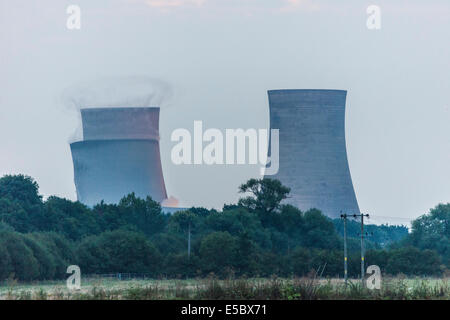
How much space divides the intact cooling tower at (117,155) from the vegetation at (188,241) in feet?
4.43

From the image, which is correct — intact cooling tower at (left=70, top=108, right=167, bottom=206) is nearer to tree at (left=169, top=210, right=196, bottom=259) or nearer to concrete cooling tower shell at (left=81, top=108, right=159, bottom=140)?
concrete cooling tower shell at (left=81, top=108, right=159, bottom=140)

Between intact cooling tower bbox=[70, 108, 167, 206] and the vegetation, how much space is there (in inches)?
53.1

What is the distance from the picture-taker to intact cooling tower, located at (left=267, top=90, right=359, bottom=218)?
4803cm

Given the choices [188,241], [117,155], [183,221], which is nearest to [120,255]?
[188,241]

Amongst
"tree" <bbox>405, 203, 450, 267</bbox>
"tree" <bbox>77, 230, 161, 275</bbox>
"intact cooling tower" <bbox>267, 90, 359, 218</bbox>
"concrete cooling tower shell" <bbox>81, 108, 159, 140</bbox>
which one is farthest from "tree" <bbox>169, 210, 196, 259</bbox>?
"tree" <bbox>405, 203, 450, 267</bbox>

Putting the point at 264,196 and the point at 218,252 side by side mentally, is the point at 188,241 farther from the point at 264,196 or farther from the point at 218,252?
the point at 264,196

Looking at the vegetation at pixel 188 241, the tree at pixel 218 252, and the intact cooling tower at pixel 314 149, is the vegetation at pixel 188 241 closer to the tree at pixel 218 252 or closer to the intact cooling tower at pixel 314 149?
the tree at pixel 218 252

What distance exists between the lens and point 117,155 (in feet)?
156

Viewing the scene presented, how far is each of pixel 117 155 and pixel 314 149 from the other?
937 centimetres

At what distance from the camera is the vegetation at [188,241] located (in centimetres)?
3127

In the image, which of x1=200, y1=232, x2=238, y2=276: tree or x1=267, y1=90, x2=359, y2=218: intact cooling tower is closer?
x1=200, y1=232, x2=238, y2=276: tree

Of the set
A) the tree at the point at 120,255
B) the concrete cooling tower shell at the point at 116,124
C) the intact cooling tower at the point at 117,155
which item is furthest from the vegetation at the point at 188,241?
the concrete cooling tower shell at the point at 116,124
